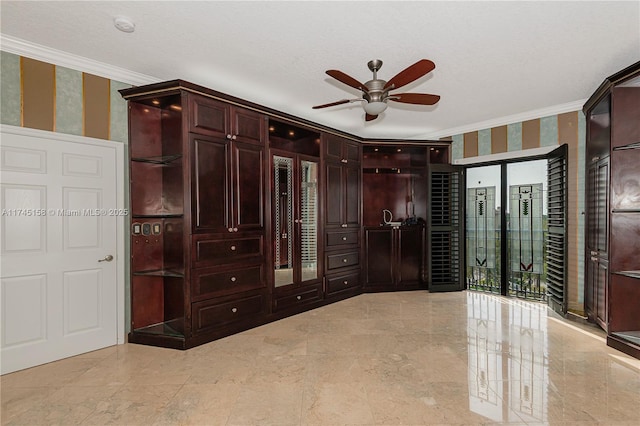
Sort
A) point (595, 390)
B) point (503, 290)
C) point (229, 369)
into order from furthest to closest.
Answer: point (503, 290), point (229, 369), point (595, 390)

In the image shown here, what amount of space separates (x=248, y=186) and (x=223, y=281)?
3.51 ft

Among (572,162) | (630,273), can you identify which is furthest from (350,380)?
(572,162)

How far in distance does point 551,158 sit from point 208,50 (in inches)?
176

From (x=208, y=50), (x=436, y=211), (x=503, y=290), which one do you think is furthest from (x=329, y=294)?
(x=208, y=50)

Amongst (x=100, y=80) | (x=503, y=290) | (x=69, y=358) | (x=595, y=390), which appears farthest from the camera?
(x=503, y=290)

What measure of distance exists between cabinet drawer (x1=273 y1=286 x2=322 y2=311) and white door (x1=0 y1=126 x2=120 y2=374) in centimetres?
175

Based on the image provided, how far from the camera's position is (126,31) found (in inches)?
110

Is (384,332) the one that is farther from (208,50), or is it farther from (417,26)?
(208,50)

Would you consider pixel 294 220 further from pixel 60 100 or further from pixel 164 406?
pixel 60 100

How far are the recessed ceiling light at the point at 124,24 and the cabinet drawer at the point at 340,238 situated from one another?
10.9 feet

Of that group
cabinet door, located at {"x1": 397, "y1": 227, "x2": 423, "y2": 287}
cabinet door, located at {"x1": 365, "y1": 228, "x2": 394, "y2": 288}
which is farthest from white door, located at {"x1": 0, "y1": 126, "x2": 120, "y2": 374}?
cabinet door, located at {"x1": 397, "y1": 227, "x2": 423, "y2": 287}

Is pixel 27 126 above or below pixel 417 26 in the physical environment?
below

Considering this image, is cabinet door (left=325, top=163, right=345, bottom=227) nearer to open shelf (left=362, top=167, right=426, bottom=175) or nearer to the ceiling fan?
open shelf (left=362, top=167, right=426, bottom=175)

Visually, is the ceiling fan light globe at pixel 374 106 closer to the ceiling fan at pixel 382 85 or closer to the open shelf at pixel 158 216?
the ceiling fan at pixel 382 85
